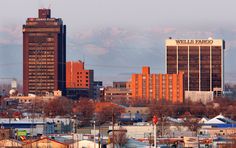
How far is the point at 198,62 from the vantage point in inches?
4033

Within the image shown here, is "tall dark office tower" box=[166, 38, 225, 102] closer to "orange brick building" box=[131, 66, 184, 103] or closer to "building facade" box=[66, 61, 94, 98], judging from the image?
"orange brick building" box=[131, 66, 184, 103]

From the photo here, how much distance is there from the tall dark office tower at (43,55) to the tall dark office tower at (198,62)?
10644mm

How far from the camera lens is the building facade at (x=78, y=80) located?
352 ft

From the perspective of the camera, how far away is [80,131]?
52.6m

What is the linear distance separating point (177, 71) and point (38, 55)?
13463 millimetres

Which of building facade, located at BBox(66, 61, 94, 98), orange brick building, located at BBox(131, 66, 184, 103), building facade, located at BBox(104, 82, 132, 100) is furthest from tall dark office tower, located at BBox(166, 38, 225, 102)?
building facade, located at BBox(66, 61, 94, 98)

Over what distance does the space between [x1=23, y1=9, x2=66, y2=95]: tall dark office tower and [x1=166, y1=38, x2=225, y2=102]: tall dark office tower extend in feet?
34.9

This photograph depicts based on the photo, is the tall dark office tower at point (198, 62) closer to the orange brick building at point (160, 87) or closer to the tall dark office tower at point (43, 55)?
the orange brick building at point (160, 87)

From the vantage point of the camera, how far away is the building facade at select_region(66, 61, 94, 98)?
352 ft

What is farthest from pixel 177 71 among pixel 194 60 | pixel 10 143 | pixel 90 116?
pixel 10 143

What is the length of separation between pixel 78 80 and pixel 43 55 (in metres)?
8.06

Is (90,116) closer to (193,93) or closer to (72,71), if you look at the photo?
(193,93)

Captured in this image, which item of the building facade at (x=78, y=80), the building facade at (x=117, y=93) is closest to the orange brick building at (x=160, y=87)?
the building facade at (x=117, y=93)

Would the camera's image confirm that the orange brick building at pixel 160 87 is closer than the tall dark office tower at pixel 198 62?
Yes
